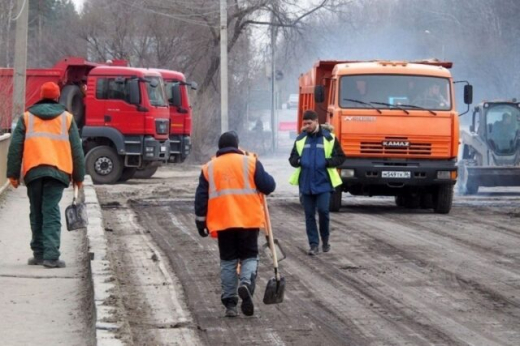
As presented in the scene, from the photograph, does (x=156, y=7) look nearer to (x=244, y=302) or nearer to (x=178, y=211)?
(x=178, y=211)

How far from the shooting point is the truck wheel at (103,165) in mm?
31672

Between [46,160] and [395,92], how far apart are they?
10.5m

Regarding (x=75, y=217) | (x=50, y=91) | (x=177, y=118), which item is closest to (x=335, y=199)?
(x=75, y=217)

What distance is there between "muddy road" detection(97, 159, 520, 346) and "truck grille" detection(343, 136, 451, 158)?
1094mm

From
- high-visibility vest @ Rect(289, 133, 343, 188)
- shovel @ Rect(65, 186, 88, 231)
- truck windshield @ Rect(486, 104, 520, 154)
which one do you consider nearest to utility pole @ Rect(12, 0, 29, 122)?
truck windshield @ Rect(486, 104, 520, 154)

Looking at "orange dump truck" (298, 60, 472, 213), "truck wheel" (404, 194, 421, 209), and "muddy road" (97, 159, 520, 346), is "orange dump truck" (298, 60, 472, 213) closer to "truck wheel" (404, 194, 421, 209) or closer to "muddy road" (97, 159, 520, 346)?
"muddy road" (97, 159, 520, 346)

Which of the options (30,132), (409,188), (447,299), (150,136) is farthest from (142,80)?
(447,299)

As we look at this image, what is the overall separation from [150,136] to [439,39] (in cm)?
4183

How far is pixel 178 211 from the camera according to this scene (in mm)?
21484

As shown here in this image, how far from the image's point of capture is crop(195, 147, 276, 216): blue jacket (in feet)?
33.1

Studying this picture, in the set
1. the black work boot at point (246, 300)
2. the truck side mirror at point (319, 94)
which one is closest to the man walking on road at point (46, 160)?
the black work boot at point (246, 300)

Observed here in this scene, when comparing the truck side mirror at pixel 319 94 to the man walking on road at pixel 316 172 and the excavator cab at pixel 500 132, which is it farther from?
the excavator cab at pixel 500 132

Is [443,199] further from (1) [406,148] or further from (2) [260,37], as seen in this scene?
(2) [260,37]

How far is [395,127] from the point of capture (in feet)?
68.8
